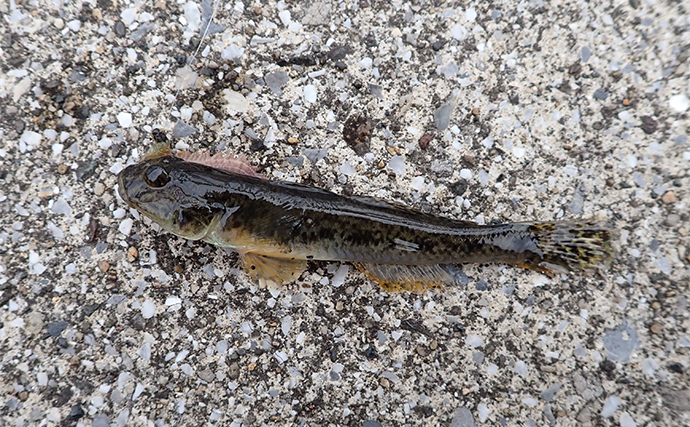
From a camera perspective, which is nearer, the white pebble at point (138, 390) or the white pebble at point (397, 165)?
the white pebble at point (138, 390)

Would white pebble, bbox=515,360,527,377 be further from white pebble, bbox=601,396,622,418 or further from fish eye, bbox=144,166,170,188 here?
fish eye, bbox=144,166,170,188

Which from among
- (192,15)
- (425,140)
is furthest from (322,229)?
(192,15)

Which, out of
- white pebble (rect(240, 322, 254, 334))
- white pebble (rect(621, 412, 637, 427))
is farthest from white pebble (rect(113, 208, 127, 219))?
white pebble (rect(621, 412, 637, 427))

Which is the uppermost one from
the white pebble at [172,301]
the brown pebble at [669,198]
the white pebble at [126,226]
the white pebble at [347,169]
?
the brown pebble at [669,198]

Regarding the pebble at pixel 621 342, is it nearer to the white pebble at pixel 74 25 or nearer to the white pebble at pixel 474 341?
the white pebble at pixel 474 341

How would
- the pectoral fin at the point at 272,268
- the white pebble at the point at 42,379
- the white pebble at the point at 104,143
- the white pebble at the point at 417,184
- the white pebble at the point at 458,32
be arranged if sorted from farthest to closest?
the white pebble at the point at 458,32
the white pebble at the point at 417,184
the white pebble at the point at 104,143
the pectoral fin at the point at 272,268
the white pebble at the point at 42,379

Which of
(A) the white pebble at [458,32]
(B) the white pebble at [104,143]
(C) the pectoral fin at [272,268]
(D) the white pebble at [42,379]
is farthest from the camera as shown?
(A) the white pebble at [458,32]

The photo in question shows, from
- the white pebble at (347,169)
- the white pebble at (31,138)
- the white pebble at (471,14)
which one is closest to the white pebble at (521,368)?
the white pebble at (347,169)
